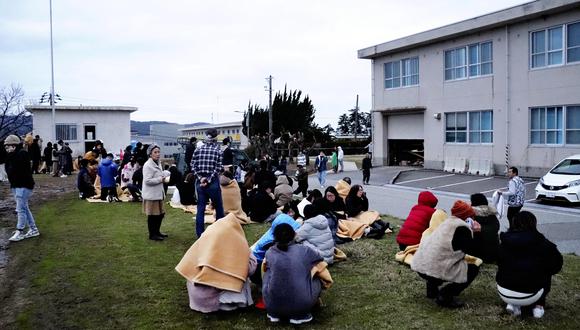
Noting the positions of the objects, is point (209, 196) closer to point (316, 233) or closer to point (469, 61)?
point (316, 233)

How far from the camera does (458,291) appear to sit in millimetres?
5668

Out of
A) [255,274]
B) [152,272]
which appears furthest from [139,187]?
[255,274]

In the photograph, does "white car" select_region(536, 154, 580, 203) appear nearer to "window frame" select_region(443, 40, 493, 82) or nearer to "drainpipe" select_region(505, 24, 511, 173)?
"drainpipe" select_region(505, 24, 511, 173)

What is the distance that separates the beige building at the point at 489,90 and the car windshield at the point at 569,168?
442cm

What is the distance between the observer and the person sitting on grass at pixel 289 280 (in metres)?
5.02

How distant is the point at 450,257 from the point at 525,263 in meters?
0.75

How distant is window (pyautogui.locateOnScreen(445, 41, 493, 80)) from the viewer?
76.8ft

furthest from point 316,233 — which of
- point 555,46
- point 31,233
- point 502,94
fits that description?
point 502,94

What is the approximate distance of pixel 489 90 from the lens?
23.2m

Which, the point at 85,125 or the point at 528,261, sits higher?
the point at 85,125

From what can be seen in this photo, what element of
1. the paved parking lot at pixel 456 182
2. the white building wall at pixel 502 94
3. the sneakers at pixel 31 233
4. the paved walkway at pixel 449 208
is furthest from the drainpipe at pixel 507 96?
the sneakers at pixel 31 233

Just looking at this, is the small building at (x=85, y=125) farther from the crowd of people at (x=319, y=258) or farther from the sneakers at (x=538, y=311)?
the sneakers at (x=538, y=311)

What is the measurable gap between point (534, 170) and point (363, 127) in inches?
2579

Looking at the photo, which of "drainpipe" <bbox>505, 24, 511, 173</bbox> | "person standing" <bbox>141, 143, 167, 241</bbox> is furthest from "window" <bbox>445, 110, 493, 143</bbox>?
"person standing" <bbox>141, 143, 167, 241</bbox>
